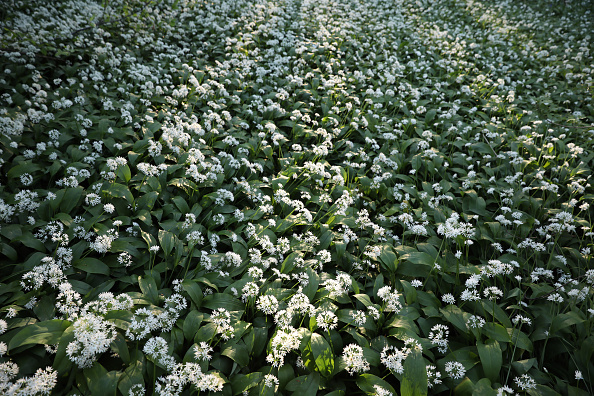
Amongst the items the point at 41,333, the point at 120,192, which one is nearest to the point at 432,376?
the point at 41,333

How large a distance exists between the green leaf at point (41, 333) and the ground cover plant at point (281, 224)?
0.06 ft

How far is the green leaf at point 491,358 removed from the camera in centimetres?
261

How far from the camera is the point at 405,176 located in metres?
5.14

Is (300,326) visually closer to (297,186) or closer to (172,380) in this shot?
(172,380)

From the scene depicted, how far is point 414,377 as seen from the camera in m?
2.44

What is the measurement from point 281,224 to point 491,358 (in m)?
2.50

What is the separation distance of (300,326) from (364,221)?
1.67 meters

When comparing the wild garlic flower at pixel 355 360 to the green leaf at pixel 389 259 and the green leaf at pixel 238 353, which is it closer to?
the green leaf at pixel 238 353

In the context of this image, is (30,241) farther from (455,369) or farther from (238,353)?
(455,369)

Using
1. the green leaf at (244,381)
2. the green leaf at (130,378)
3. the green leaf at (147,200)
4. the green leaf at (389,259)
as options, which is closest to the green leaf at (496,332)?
the green leaf at (389,259)

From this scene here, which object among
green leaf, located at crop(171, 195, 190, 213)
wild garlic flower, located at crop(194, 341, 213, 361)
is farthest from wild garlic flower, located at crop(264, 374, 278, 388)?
green leaf, located at crop(171, 195, 190, 213)

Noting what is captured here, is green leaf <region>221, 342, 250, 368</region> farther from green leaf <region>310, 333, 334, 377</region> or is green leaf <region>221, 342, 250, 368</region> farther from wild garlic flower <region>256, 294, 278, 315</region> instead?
green leaf <region>310, 333, 334, 377</region>

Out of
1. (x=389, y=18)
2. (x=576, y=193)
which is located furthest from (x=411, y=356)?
(x=389, y=18)

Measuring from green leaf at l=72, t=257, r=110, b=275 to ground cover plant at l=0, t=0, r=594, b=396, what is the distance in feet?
0.06
